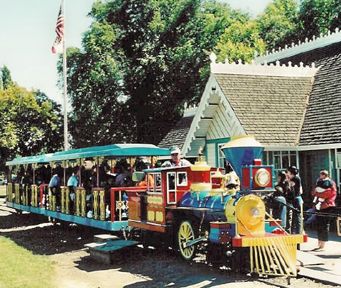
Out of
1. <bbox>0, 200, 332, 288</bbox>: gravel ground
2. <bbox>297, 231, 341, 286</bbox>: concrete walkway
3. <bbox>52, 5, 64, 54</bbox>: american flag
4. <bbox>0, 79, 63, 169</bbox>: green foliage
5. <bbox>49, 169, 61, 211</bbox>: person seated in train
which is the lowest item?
<bbox>0, 200, 332, 288</bbox>: gravel ground

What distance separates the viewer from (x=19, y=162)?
24.6 m

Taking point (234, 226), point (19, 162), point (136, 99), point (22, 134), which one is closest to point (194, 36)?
point (136, 99)

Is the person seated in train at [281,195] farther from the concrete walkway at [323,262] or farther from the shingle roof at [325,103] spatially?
the shingle roof at [325,103]

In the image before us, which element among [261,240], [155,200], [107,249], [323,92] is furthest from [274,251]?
[323,92]

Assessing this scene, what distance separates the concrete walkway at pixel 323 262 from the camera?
364 inches

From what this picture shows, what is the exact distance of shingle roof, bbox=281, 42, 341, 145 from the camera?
53.4 feet

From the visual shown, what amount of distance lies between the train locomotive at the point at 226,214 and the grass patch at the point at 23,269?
2483 mm

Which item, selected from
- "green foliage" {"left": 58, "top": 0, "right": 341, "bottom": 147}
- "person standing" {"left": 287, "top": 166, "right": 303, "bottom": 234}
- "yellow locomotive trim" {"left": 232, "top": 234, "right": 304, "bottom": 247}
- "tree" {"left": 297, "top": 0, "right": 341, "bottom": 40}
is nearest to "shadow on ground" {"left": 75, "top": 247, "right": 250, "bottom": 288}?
"yellow locomotive trim" {"left": 232, "top": 234, "right": 304, "bottom": 247}

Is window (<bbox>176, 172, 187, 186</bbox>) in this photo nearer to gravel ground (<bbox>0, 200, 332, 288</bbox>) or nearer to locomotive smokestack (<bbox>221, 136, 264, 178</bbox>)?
gravel ground (<bbox>0, 200, 332, 288</bbox>)

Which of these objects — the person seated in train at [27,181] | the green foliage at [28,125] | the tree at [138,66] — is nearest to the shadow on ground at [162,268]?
the person seated in train at [27,181]

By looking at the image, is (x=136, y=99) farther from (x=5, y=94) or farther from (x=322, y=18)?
(x=322, y=18)

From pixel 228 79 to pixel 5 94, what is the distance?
74.2 ft

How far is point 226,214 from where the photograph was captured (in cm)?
1001

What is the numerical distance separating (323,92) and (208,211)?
956cm
